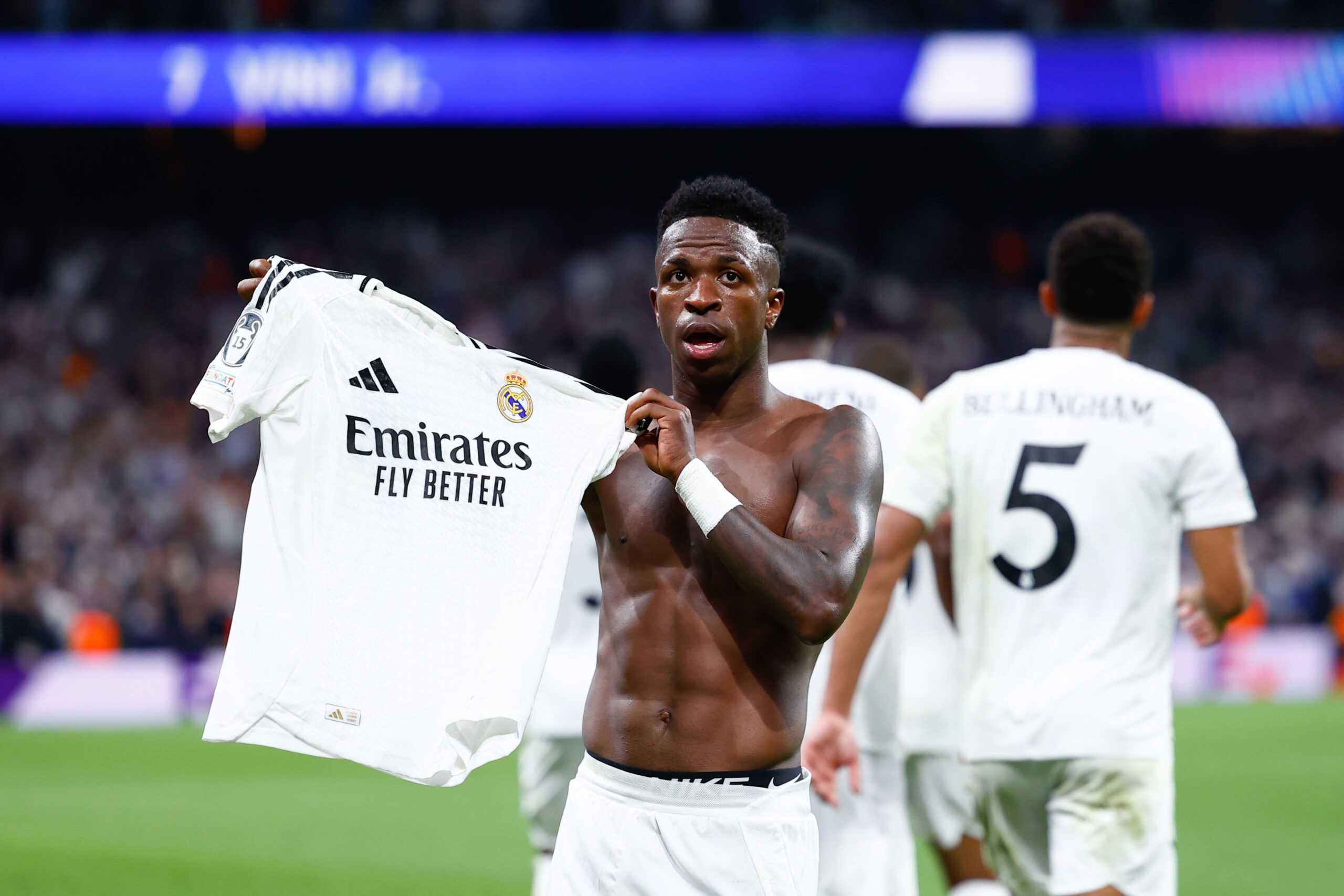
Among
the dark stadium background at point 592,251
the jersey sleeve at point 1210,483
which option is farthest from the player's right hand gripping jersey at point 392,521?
the dark stadium background at point 592,251

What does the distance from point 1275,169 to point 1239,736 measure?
1334 centimetres

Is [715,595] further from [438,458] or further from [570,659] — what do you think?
[570,659]

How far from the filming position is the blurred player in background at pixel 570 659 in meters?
5.61

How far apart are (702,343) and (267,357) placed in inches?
34.5

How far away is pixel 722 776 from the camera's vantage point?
9.59 ft

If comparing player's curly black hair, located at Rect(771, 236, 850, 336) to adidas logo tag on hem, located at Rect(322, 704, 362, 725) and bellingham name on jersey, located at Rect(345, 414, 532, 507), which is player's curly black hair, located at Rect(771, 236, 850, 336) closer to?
bellingham name on jersey, located at Rect(345, 414, 532, 507)

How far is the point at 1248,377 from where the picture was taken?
21438mm

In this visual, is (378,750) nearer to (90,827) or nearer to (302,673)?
(302,673)

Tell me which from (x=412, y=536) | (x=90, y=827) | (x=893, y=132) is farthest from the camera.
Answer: (x=893, y=132)

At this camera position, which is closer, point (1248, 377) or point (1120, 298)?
point (1120, 298)

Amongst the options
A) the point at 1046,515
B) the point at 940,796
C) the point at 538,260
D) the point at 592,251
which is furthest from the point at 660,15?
the point at 1046,515

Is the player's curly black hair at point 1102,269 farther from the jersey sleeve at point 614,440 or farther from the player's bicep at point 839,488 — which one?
the jersey sleeve at point 614,440

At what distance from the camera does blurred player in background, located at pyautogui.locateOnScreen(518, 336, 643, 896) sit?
18.4 ft

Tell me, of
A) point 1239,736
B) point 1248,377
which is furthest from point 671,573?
point 1248,377
